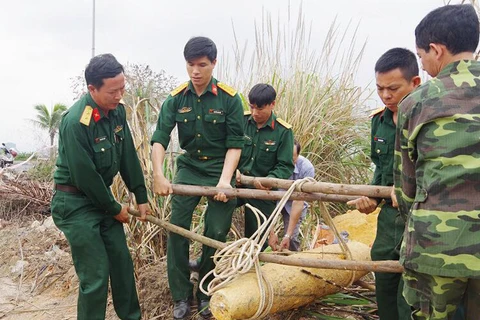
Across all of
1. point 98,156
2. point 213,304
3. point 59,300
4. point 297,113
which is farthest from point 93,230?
point 297,113

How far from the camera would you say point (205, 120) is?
3354mm

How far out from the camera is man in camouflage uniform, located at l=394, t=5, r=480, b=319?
5.72 feet

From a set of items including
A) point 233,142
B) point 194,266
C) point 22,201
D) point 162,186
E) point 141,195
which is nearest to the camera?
point 162,186

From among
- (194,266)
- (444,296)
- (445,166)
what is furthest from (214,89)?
(444,296)

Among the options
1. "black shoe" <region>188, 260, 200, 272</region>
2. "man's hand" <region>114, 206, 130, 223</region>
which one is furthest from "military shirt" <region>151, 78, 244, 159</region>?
"black shoe" <region>188, 260, 200, 272</region>

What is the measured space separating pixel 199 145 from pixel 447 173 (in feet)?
6.38

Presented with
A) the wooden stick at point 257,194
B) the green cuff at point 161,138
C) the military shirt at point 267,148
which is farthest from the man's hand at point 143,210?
the military shirt at point 267,148

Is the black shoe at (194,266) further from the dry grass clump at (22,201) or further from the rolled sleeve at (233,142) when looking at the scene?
the dry grass clump at (22,201)

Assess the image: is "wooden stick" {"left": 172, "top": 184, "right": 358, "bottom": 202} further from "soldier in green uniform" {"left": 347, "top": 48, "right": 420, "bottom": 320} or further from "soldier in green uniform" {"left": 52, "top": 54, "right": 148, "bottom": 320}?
"soldier in green uniform" {"left": 52, "top": 54, "right": 148, "bottom": 320}

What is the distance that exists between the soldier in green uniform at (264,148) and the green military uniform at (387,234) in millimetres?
1126

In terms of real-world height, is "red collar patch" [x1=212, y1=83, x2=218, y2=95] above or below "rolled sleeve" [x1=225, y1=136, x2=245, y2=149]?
above

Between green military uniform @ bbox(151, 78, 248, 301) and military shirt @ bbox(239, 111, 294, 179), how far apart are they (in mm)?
631

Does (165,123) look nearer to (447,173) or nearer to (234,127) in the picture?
(234,127)

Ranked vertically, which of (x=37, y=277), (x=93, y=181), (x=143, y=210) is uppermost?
(x=93, y=181)
